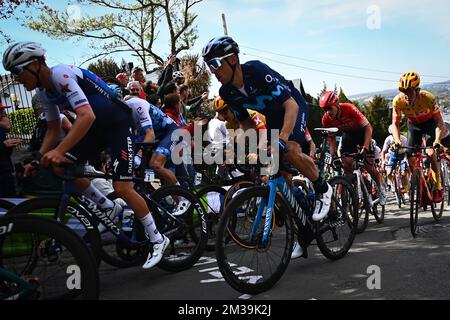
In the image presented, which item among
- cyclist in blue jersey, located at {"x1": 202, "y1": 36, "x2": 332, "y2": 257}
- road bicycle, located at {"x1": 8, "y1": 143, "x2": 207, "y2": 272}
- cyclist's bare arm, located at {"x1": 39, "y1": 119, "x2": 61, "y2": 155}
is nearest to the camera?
road bicycle, located at {"x1": 8, "y1": 143, "x2": 207, "y2": 272}

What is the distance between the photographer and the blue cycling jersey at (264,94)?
12.7 feet

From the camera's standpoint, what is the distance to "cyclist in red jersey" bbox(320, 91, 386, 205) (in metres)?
6.41

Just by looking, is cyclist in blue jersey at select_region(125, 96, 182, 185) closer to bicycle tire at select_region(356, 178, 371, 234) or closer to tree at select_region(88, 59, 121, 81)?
bicycle tire at select_region(356, 178, 371, 234)

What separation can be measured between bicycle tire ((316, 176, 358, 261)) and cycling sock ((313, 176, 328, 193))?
0.31m

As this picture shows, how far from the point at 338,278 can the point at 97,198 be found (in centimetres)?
232

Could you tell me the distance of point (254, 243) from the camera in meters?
3.71

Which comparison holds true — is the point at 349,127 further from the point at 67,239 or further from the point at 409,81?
the point at 67,239

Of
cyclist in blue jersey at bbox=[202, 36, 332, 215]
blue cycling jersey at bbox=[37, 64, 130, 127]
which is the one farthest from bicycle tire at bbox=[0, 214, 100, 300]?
cyclist in blue jersey at bbox=[202, 36, 332, 215]

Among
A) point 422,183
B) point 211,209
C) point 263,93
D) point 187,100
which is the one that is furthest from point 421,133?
point 187,100

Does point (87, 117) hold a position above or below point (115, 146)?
above

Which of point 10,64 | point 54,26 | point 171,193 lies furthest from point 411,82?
point 54,26

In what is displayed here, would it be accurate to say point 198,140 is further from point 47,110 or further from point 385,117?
point 385,117

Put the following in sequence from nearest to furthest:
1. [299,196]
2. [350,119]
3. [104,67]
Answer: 1. [299,196]
2. [350,119]
3. [104,67]

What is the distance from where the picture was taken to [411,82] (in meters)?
5.96
